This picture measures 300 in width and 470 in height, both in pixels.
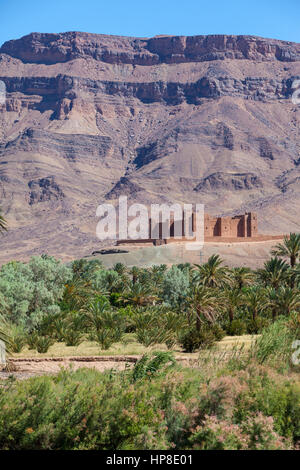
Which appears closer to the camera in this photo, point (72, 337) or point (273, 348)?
point (273, 348)

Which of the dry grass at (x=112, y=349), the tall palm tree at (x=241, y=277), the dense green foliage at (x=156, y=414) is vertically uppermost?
the tall palm tree at (x=241, y=277)

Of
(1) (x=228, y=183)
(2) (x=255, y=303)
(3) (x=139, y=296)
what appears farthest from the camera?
(1) (x=228, y=183)

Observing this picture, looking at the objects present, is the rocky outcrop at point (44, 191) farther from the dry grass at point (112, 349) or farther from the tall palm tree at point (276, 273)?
the dry grass at point (112, 349)

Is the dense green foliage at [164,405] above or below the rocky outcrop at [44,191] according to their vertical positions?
below

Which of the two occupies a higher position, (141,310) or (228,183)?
(228,183)

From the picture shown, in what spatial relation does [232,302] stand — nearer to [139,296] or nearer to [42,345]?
[139,296]

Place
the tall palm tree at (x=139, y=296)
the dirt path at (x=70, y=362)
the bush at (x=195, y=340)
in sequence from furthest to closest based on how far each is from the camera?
the tall palm tree at (x=139, y=296) → the bush at (x=195, y=340) → the dirt path at (x=70, y=362)

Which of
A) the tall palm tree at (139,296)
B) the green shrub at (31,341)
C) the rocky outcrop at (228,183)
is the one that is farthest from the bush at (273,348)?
the rocky outcrop at (228,183)

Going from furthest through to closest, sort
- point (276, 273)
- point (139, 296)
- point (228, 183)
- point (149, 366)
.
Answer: point (228, 183), point (139, 296), point (276, 273), point (149, 366)

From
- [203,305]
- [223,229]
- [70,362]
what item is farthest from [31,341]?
[223,229]

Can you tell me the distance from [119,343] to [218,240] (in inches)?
2648
